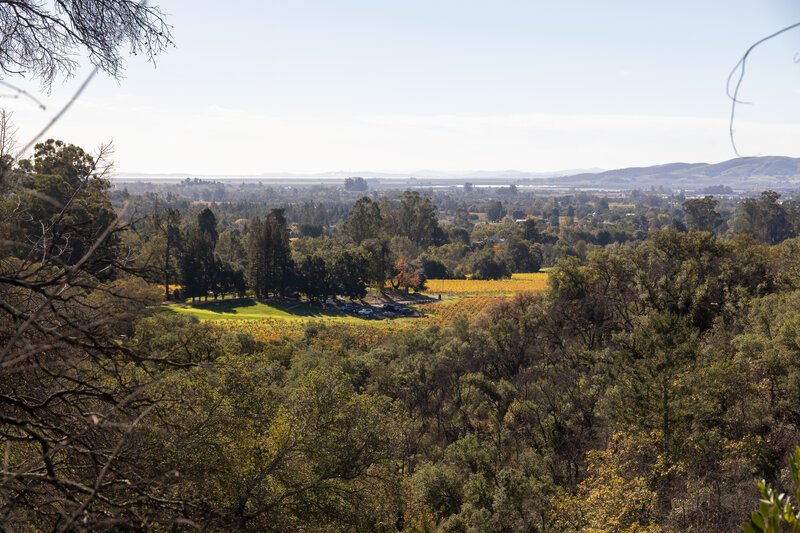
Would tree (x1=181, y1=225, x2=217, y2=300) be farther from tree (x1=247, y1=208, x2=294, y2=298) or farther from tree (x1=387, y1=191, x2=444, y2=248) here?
tree (x1=387, y1=191, x2=444, y2=248)

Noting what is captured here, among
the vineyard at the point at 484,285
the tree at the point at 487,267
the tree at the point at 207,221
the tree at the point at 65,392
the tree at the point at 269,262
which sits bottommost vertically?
the vineyard at the point at 484,285

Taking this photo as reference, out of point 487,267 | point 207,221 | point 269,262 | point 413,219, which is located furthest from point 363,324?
point 413,219

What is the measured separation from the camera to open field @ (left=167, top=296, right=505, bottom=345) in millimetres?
41531

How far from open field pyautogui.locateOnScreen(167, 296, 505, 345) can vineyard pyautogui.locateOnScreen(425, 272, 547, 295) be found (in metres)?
7.08

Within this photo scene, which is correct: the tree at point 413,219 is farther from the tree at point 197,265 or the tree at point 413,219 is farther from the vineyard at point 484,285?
the tree at point 197,265

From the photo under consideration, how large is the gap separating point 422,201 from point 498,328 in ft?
260

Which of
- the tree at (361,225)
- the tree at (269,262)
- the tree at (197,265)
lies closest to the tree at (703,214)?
the tree at (361,225)

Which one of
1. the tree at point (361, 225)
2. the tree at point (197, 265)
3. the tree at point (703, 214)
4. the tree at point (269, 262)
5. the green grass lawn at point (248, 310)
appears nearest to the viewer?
the green grass lawn at point (248, 310)

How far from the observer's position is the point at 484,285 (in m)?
76.1

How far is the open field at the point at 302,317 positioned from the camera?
41531mm

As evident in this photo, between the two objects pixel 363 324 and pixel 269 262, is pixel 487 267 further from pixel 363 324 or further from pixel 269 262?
pixel 269 262

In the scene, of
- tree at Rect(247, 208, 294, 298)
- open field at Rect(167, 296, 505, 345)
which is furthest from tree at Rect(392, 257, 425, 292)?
tree at Rect(247, 208, 294, 298)

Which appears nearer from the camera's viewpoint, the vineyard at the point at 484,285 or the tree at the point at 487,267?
the vineyard at the point at 484,285

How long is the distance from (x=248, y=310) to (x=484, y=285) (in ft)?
120
